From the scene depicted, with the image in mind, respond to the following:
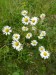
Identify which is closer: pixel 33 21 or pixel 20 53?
pixel 20 53

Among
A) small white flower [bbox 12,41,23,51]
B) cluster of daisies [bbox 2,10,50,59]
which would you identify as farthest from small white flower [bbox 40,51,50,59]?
small white flower [bbox 12,41,23,51]

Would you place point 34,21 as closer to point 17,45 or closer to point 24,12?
point 24,12

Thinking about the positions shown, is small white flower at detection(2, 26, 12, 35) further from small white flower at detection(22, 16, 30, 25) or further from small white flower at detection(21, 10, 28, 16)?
small white flower at detection(21, 10, 28, 16)

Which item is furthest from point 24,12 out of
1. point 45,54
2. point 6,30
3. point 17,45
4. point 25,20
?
point 45,54

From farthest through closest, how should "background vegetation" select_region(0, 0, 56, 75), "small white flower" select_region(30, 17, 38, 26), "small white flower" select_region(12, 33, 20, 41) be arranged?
"small white flower" select_region(30, 17, 38, 26) → "small white flower" select_region(12, 33, 20, 41) → "background vegetation" select_region(0, 0, 56, 75)

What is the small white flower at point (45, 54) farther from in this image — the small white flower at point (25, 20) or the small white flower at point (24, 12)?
the small white flower at point (24, 12)

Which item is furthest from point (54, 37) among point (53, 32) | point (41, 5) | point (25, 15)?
point (41, 5)

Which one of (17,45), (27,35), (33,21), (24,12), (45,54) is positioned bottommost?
(45,54)

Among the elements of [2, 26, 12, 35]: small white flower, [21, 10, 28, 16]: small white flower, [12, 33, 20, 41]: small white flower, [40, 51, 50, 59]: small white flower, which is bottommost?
[40, 51, 50, 59]: small white flower
